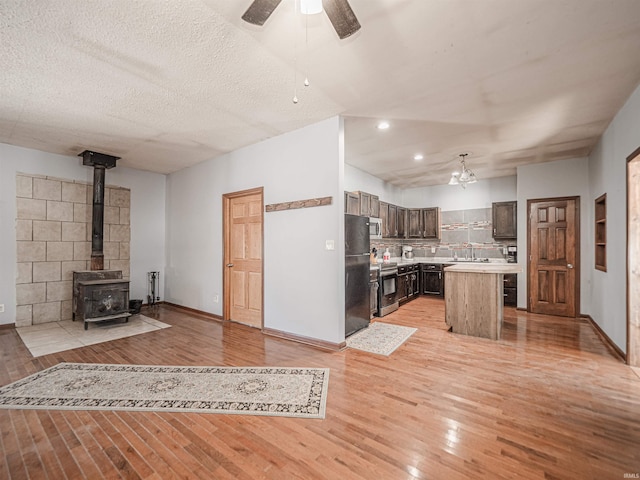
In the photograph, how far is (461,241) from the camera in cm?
730

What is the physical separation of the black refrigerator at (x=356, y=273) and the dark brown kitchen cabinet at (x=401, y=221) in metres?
3.10

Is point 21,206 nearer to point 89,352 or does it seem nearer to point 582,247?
point 89,352

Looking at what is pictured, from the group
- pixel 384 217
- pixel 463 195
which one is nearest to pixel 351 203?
pixel 384 217

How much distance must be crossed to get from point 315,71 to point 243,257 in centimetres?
312

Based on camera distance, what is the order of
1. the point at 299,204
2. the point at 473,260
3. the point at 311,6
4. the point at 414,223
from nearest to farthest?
the point at 311,6 < the point at 299,204 < the point at 473,260 < the point at 414,223

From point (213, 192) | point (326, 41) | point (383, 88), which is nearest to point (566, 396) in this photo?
point (383, 88)

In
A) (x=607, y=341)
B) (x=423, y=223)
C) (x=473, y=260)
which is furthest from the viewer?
(x=423, y=223)

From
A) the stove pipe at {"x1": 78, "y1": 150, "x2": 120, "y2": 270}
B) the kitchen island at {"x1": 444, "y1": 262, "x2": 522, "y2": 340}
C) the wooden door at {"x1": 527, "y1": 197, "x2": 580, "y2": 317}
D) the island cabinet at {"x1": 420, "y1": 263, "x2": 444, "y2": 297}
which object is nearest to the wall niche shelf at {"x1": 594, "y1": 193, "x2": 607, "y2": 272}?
the wooden door at {"x1": 527, "y1": 197, "x2": 580, "y2": 317}

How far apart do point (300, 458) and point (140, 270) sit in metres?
5.63

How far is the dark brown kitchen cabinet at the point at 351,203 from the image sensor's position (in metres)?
5.00

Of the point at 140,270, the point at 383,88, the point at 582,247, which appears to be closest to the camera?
the point at 383,88

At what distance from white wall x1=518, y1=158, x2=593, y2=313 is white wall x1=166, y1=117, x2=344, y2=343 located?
421cm

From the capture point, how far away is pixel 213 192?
5301 mm

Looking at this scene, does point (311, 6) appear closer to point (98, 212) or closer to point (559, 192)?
point (98, 212)
